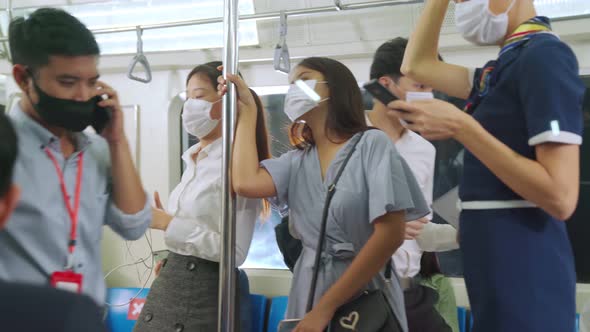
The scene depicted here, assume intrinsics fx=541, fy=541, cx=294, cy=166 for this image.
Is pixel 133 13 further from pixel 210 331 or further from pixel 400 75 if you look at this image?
pixel 210 331

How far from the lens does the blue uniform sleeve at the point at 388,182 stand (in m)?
1.37

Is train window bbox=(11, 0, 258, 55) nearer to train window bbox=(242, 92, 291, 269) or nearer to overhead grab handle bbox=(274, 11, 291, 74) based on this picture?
overhead grab handle bbox=(274, 11, 291, 74)

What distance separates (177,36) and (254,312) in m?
0.95

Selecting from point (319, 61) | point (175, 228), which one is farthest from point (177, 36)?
point (175, 228)

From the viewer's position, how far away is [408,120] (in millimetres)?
1144

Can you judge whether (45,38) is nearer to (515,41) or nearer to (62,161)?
(62,161)

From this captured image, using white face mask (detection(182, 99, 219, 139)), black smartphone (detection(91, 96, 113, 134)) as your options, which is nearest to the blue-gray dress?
white face mask (detection(182, 99, 219, 139))

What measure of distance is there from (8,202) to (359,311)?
896 millimetres

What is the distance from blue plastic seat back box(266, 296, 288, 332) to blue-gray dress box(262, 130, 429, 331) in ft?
0.50

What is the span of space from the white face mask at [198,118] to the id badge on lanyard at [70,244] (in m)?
0.72

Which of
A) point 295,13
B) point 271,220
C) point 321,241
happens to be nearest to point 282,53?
point 295,13

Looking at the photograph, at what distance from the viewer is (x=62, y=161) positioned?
2.98ft

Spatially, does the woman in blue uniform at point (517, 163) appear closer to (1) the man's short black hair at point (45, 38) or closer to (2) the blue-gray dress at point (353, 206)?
(2) the blue-gray dress at point (353, 206)

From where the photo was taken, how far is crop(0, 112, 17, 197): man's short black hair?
27.9 inches
